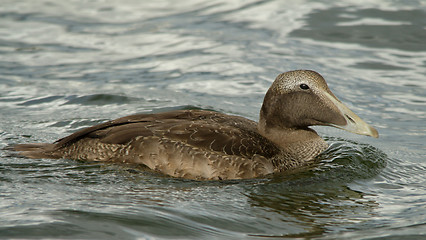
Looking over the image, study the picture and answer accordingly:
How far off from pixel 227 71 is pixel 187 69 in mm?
758

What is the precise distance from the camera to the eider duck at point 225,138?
702 cm

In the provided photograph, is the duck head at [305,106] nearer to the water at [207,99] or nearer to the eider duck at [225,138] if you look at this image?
the eider duck at [225,138]

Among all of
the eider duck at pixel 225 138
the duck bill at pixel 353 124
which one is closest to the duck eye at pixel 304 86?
Answer: the eider duck at pixel 225 138

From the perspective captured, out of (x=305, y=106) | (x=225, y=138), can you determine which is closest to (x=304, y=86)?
(x=305, y=106)

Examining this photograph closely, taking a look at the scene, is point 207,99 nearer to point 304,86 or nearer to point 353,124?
point 304,86

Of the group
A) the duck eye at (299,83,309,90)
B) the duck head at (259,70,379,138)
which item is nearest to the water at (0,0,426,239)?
the duck head at (259,70,379,138)

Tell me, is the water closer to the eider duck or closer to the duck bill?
the eider duck

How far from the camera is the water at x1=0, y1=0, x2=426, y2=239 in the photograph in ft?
19.7

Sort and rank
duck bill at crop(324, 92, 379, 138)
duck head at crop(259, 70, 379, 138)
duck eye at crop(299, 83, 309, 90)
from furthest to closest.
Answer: duck eye at crop(299, 83, 309, 90) < duck head at crop(259, 70, 379, 138) < duck bill at crop(324, 92, 379, 138)

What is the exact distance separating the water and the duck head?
0.62 meters

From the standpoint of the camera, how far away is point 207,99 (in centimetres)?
1076

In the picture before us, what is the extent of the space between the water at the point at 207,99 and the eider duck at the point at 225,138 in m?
0.15

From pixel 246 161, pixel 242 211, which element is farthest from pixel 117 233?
pixel 246 161

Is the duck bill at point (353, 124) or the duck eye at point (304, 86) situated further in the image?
the duck eye at point (304, 86)
